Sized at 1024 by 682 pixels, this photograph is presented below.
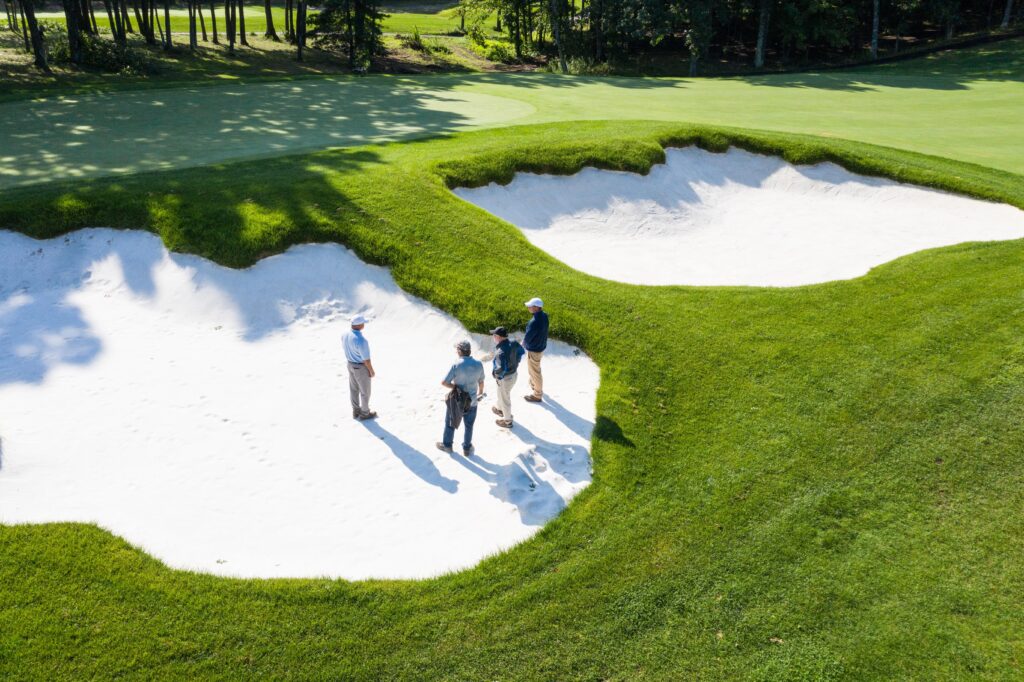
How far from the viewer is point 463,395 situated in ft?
37.4

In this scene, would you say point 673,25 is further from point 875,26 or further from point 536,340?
point 536,340

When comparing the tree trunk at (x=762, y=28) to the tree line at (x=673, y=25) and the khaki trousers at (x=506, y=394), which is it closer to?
the tree line at (x=673, y=25)

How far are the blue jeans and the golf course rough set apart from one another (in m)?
2.16

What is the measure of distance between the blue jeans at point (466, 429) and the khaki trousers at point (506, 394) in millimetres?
672

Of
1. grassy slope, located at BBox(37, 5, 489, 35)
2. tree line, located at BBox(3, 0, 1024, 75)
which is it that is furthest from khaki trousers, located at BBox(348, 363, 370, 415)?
grassy slope, located at BBox(37, 5, 489, 35)

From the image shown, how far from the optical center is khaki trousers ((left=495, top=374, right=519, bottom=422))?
1202 centimetres

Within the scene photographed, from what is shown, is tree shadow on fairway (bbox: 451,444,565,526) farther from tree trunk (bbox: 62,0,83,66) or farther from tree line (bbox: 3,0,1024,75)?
tree line (bbox: 3,0,1024,75)

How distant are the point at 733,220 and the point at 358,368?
1356 centimetres

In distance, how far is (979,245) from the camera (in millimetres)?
18531


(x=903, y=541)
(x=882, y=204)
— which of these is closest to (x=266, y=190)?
(x=903, y=541)

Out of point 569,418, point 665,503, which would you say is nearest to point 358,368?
point 569,418

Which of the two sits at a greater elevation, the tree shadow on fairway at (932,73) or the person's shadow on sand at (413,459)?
the tree shadow on fairway at (932,73)

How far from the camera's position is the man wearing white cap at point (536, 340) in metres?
12.6

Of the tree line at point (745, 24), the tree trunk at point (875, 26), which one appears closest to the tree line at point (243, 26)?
the tree line at point (745, 24)
